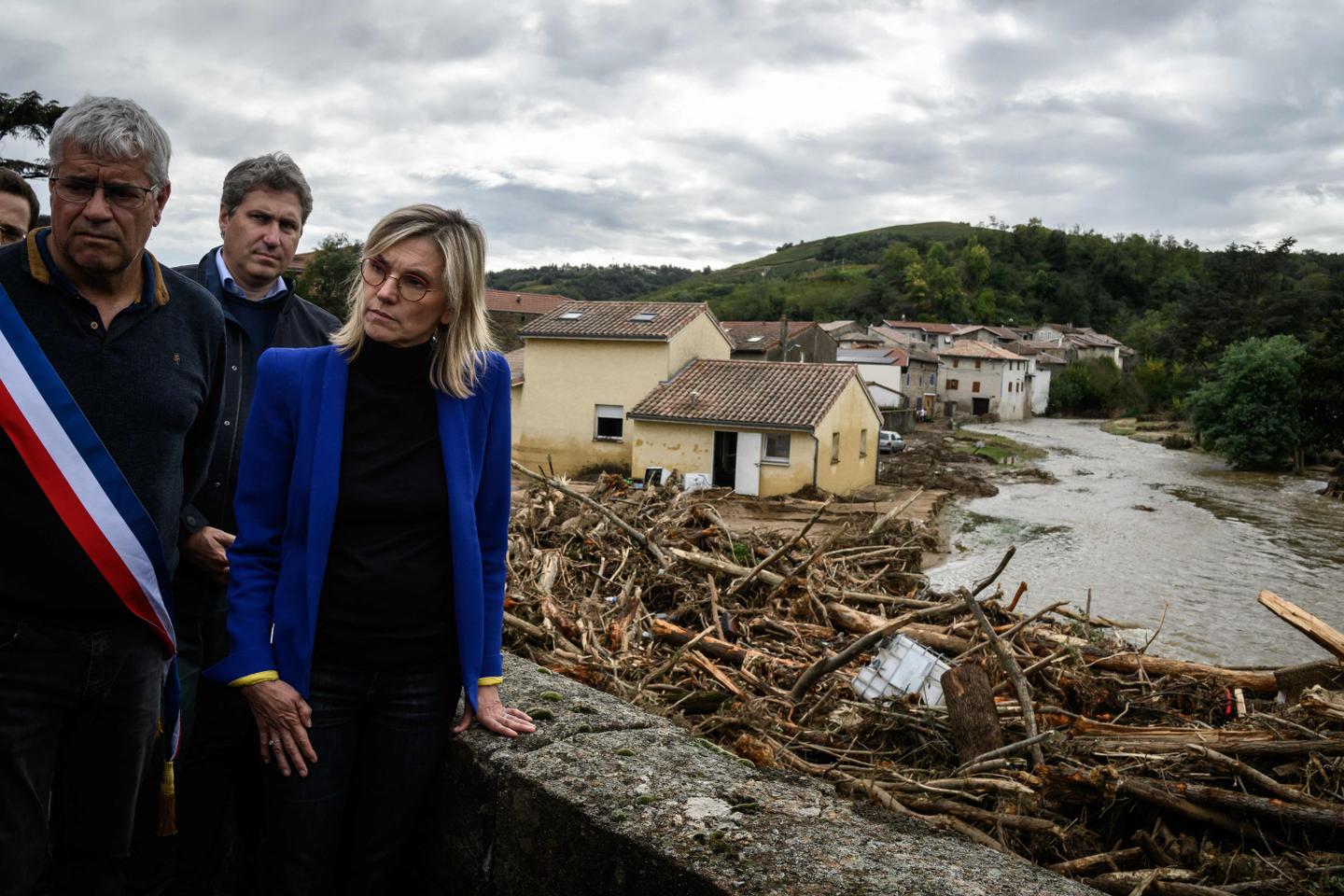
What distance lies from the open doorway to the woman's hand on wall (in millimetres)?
24322

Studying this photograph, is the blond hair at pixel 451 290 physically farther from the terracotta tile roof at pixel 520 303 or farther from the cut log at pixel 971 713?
the terracotta tile roof at pixel 520 303

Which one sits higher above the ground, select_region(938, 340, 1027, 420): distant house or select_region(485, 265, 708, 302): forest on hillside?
select_region(485, 265, 708, 302): forest on hillside

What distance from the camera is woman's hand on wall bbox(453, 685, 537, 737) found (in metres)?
2.17

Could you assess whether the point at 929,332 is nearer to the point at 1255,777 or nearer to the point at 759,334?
the point at 759,334

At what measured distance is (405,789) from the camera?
6.73ft

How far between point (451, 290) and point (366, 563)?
2.12 feet

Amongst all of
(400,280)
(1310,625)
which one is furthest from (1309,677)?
(400,280)

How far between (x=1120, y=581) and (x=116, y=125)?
→ 20446 millimetres

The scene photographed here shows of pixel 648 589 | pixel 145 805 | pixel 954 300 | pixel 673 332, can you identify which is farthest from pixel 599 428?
pixel 954 300

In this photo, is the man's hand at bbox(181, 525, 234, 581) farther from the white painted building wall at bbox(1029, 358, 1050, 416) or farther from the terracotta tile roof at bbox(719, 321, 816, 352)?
the white painted building wall at bbox(1029, 358, 1050, 416)

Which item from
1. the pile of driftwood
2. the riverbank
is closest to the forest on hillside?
the riverbank

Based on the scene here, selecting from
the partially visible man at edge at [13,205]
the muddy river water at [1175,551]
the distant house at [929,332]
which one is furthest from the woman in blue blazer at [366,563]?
the distant house at [929,332]

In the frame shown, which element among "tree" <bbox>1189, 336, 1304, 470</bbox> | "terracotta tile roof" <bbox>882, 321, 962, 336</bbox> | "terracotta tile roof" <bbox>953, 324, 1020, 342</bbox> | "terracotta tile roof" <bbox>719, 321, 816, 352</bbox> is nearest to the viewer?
"tree" <bbox>1189, 336, 1304, 470</bbox>

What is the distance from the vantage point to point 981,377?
69.5 metres
